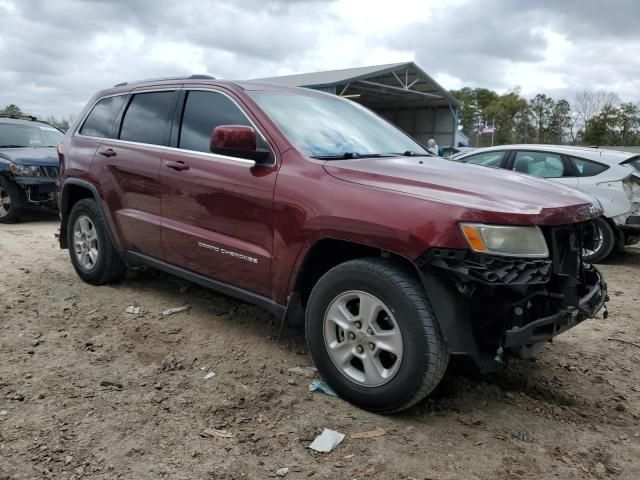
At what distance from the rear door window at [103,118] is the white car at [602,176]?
3.93 meters

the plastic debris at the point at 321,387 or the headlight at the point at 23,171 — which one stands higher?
the headlight at the point at 23,171

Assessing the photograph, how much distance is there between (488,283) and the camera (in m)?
2.37

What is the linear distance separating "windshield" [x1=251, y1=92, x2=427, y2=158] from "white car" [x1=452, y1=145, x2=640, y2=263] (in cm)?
272

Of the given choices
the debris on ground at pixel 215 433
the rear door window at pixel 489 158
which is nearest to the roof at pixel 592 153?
the rear door window at pixel 489 158

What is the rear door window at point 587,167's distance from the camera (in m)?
6.94

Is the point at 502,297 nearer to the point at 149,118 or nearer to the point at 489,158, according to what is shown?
the point at 149,118

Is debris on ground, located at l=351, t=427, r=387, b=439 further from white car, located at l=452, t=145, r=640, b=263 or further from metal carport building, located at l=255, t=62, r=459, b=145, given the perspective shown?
metal carport building, located at l=255, t=62, r=459, b=145

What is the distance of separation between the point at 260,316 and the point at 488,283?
2.27m

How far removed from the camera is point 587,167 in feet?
23.1

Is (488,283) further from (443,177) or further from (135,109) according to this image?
(135,109)

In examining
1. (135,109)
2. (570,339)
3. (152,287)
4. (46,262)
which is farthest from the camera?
(46,262)

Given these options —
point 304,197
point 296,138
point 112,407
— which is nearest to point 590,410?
point 304,197

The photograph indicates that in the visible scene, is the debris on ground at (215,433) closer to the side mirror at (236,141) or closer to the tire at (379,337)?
the tire at (379,337)

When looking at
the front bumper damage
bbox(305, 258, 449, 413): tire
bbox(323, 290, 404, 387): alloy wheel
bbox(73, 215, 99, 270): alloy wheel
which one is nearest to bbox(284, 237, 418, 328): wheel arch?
bbox(305, 258, 449, 413): tire
